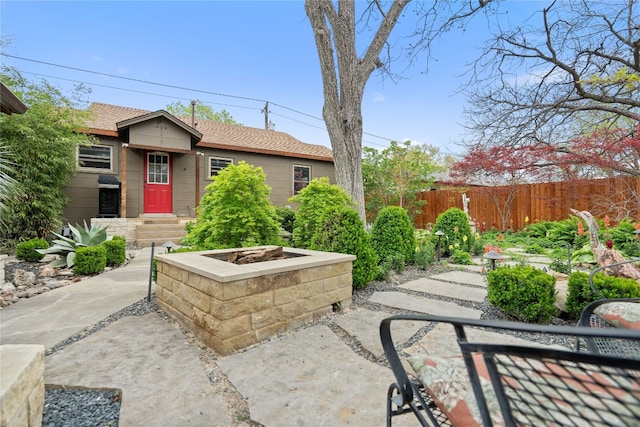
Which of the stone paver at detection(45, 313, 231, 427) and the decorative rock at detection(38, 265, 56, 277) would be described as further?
the decorative rock at detection(38, 265, 56, 277)

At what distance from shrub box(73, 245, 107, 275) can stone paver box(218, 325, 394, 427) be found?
3.45m

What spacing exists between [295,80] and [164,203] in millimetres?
9351

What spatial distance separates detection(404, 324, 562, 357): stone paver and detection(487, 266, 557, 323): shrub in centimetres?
33

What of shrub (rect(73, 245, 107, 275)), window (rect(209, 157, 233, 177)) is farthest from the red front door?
shrub (rect(73, 245, 107, 275))

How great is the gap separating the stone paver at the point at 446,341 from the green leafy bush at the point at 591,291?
63 cm

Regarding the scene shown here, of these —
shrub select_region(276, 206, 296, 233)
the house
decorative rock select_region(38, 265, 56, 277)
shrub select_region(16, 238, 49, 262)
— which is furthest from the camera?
the house

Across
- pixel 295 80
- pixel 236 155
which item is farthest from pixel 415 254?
pixel 295 80

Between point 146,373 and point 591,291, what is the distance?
3.17 meters

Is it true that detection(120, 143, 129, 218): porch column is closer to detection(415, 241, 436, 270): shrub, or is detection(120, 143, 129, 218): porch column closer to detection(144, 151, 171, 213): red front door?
detection(144, 151, 171, 213): red front door

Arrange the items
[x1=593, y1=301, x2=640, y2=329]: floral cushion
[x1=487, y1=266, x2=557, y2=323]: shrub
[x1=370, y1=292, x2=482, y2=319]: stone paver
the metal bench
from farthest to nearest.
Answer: [x1=370, y1=292, x2=482, y2=319]: stone paver
[x1=487, y1=266, x2=557, y2=323]: shrub
[x1=593, y1=301, x2=640, y2=329]: floral cushion
the metal bench

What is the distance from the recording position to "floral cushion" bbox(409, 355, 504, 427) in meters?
0.80

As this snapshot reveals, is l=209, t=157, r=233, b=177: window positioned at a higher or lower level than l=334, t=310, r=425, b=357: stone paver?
higher

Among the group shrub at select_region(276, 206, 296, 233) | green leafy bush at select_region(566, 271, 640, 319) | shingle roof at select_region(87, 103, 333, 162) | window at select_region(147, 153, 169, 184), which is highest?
shingle roof at select_region(87, 103, 333, 162)

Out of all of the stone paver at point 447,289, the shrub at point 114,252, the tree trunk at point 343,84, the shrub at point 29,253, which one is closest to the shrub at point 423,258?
the stone paver at point 447,289
